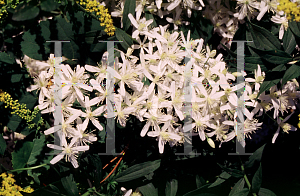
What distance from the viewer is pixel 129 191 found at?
49.9 inches

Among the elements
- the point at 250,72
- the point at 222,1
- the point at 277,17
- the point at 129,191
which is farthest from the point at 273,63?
the point at 129,191

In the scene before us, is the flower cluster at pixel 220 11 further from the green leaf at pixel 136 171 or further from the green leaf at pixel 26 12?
the green leaf at pixel 136 171

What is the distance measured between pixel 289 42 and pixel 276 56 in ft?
0.56

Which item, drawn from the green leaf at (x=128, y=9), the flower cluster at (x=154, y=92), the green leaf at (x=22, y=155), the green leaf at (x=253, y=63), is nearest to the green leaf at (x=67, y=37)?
the flower cluster at (x=154, y=92)

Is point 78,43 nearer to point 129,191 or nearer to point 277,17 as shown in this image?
point 129,191

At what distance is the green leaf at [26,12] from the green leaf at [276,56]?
0.99m

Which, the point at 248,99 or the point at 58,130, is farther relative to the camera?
the point at 248,99

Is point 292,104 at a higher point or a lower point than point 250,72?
lower

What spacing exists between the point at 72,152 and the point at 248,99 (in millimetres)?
938

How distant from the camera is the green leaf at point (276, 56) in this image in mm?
1102

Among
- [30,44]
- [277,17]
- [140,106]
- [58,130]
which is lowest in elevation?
[58,130]

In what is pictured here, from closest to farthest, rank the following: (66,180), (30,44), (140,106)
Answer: (140,106) → (66,180) → (30,44)

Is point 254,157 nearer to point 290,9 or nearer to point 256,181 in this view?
point 256,181

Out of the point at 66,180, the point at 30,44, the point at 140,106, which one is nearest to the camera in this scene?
the point at 140,106
